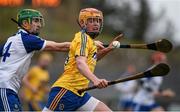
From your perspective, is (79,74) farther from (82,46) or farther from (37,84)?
(37,84)

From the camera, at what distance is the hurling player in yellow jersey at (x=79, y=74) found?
10.5 metres

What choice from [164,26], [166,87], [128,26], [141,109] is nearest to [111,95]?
[166,87]

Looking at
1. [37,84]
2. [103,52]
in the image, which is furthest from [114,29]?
[103,52]

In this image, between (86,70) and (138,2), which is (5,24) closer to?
(138,2)

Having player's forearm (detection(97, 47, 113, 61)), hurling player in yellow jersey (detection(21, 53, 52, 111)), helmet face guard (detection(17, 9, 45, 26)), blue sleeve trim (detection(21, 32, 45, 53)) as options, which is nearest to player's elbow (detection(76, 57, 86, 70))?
blue sleeve trim (detection(21, 32, 45, 53))

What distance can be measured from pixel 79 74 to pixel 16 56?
33.8 inches

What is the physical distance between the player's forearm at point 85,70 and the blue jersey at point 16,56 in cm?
58

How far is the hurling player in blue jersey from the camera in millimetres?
10414

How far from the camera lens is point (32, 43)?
1039 centimetres

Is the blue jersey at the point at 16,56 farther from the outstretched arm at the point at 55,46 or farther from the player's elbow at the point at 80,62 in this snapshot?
the player's elbow at the point at 80,62

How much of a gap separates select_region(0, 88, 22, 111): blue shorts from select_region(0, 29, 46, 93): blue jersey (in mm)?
64

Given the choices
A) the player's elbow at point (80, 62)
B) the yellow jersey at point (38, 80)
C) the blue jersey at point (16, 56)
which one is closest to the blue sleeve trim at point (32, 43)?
the blue jersey at point (16, 56)

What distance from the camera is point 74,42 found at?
10477mm

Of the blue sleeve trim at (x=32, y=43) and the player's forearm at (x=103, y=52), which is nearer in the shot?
the blue sleeve trim at (x=32, y=43)
